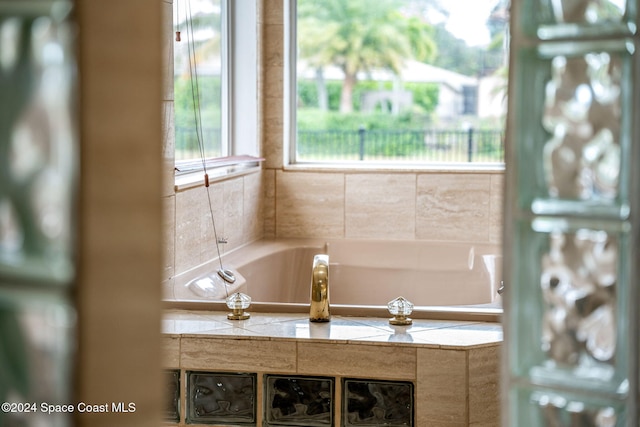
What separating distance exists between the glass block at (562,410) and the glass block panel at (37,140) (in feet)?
2.06

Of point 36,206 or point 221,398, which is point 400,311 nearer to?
point 221,398

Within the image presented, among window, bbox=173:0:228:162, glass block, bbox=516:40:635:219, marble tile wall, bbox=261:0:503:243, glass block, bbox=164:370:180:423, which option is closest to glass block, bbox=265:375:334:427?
glass block, bbox=164:370:180:423

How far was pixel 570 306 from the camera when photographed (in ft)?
3.65

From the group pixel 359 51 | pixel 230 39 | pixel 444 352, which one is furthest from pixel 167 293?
pixel 359 51

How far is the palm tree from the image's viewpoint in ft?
16.5

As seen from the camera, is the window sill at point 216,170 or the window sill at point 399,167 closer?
the window sill at point 216,170

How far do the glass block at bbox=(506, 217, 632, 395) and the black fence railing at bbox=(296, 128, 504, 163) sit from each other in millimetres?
3925

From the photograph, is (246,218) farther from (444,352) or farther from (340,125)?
(444,352)

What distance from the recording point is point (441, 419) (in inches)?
102

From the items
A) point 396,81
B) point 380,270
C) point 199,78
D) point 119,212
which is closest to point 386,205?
point 380,270

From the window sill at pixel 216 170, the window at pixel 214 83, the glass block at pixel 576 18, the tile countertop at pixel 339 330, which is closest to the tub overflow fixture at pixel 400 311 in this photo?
the tile countertop at pixel 339 330

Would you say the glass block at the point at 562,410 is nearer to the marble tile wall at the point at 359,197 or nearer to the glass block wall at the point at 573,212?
the glass block wall at the point at 573,212

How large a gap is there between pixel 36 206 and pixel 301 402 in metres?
1.99

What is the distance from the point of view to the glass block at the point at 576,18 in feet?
3.51
